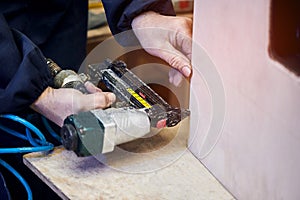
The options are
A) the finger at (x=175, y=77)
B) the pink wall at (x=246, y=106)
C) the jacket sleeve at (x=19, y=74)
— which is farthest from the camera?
the finger at (x=175, y=77)

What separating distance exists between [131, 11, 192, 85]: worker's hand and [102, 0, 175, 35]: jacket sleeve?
0.01 metres

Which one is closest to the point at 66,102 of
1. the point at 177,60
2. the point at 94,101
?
the point at 94,101

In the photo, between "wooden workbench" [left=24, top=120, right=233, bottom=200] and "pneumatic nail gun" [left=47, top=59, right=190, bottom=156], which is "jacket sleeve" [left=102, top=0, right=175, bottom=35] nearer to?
"pneumatic nail gun" [left=47, top=59, right=190, bottom=156]

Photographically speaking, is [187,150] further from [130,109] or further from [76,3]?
[76,3]

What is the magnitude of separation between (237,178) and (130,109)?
0.18 metres

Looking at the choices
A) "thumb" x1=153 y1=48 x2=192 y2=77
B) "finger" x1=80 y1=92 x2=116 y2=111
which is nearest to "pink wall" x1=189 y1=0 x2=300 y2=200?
"thumb" x1=153 y1=48 x2=192 y2=77

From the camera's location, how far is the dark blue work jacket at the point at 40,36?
2.56 feet

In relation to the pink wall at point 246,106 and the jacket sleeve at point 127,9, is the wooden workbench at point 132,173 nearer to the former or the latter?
the pink wall at point 246,106

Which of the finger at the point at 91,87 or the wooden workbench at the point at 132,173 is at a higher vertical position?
the finger at the point at 91,87

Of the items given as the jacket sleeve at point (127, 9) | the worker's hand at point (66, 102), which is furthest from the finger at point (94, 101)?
the jacket sleeve at point (127, 9)

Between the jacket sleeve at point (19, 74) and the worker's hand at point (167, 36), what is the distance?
215mm

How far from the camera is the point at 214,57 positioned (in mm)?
760

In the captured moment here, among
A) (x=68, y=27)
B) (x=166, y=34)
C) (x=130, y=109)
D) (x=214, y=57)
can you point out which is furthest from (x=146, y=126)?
(x=68, y=27)

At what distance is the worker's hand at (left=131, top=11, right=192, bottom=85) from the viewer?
3.00ft
